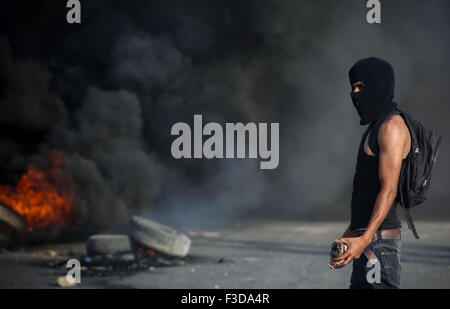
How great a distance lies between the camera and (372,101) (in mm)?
2707

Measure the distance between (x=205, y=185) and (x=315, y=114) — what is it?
621cm

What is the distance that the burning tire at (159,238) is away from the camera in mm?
9336

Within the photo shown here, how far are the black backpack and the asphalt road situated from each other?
4.31 metres

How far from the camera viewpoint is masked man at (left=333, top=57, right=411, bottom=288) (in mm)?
2449

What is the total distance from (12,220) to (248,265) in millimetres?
5660

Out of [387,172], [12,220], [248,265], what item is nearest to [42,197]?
[12,220]

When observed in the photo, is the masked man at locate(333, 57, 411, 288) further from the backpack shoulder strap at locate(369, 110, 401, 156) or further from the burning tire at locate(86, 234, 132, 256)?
the burning tire at locate(86, 234, 132, 256)

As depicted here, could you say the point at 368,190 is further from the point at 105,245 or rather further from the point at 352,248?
the point at 105,245

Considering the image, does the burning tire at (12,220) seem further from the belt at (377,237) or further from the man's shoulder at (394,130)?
the man's shoulder at (394,130)

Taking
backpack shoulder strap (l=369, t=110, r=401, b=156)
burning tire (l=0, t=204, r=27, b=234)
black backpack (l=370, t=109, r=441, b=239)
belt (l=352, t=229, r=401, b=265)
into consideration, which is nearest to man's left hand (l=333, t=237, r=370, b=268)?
belt (l=352, t=229, r=401, b=265)

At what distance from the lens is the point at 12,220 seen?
34.8 ft

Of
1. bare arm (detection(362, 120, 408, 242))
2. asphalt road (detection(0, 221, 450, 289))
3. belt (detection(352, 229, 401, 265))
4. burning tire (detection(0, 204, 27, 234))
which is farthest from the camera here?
burning tire (detection(0, 204, 27, 234))

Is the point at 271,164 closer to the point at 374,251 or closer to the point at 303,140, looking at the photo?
the point at 303,140
